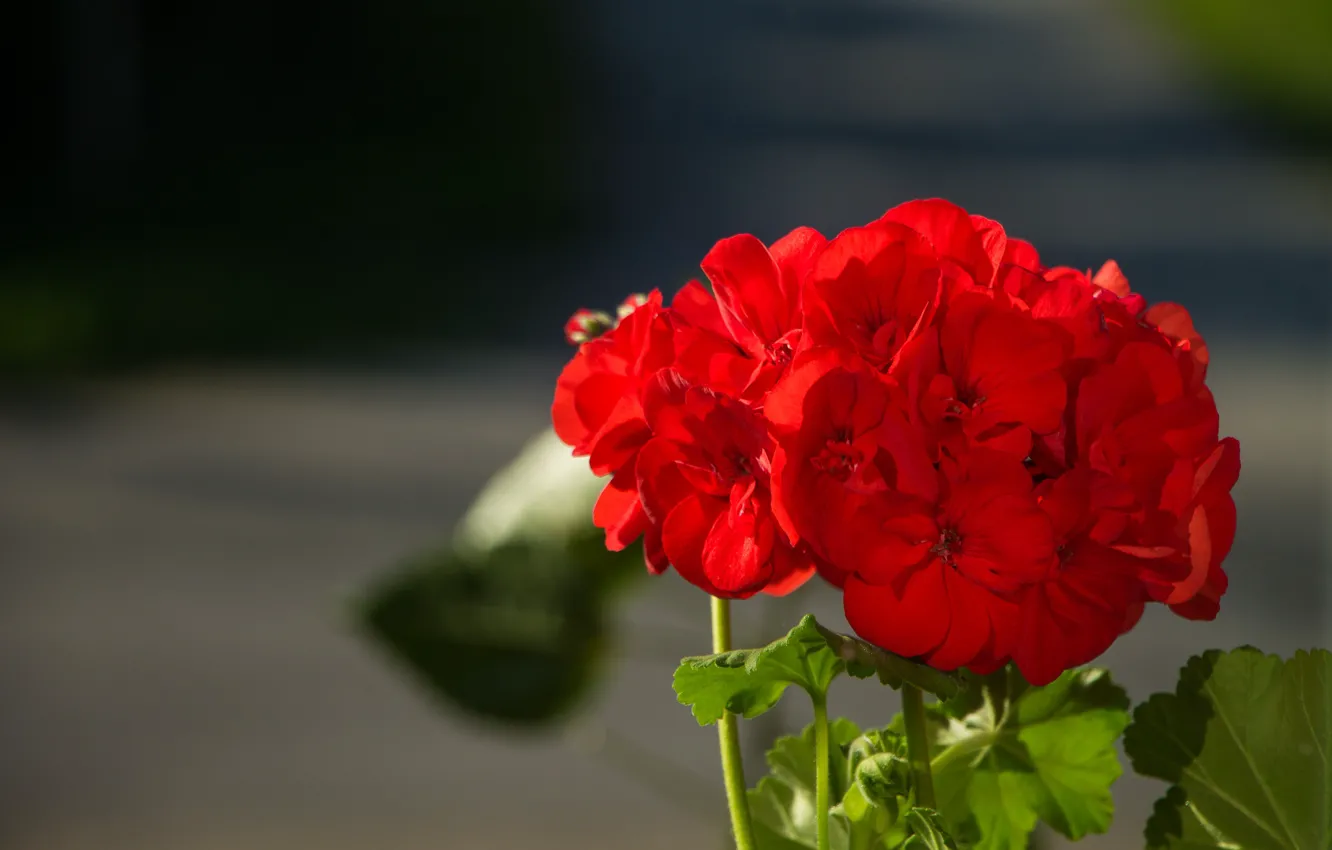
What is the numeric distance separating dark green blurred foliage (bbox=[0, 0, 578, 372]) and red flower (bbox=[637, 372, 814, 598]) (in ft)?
9.56

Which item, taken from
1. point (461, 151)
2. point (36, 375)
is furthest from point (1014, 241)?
point (461, 151)

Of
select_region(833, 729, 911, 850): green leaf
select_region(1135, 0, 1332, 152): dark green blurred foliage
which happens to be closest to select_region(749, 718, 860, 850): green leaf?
select_region(833, 729, 911, 850): green leaf

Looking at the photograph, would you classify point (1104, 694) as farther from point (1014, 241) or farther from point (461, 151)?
point (461, 151)

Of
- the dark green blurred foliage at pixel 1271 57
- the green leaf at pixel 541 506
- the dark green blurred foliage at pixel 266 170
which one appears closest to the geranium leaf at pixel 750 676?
the green leaf at pixel 541 506

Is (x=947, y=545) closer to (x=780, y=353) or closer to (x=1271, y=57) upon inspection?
(x=780, y=353)

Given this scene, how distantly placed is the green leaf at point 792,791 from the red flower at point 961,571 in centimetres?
6

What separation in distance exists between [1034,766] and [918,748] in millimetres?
52

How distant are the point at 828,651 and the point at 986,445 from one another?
52 mm

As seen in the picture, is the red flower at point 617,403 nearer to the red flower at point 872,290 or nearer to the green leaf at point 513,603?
the red flower at point 872,290

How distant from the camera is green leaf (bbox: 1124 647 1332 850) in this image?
0.98ft

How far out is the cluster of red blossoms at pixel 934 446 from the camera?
0.25m

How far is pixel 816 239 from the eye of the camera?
0.29 m

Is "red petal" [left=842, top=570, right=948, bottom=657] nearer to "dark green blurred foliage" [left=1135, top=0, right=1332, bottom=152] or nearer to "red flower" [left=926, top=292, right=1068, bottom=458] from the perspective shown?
"red flower" [left=926, top=292, right=1068, bottom=458]

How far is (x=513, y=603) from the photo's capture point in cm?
54
